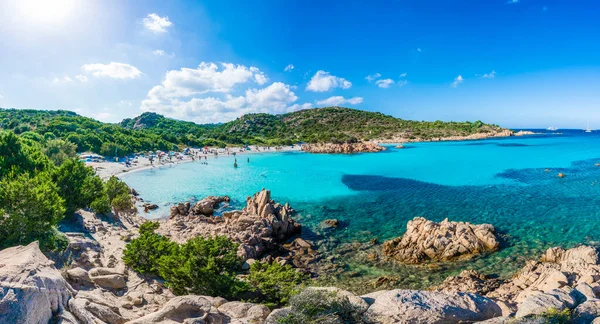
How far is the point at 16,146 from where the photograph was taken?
2211 cm

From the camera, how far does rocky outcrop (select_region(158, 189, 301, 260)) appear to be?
772 inches

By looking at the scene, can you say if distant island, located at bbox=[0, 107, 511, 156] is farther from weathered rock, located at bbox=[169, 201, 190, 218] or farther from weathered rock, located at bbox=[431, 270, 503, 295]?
weathered rock, located at bbox=[431, 270, 503, 295]

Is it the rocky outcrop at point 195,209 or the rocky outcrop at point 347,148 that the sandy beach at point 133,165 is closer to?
the rocky outcrop at point 347,148

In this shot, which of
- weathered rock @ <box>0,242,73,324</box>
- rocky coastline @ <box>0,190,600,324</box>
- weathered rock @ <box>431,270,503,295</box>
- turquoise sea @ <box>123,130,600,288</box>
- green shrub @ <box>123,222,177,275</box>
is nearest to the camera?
weathered rock @ <box>0,242,73,324</box>

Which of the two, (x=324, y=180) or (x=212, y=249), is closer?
(x=212, y=249)

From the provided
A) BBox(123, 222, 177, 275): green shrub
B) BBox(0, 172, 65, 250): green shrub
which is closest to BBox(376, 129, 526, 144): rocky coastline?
BBox(123, 222, 177, 275): green shrub

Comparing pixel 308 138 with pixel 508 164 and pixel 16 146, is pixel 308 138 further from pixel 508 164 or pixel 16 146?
pixel 16 146

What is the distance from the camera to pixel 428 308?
8.55m

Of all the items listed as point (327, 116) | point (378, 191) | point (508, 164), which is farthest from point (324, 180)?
point (327, 116)

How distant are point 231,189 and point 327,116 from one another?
125 metres

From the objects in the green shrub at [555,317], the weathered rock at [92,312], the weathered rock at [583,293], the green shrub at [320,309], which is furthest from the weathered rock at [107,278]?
the weathered rock at [583,293]

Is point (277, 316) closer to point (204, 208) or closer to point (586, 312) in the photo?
point (586, 312)

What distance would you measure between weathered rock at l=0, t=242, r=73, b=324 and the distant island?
6369 centimetres

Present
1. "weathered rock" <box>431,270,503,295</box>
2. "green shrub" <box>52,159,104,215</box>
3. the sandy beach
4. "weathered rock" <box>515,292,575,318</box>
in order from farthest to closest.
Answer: the sandy beach → "green shrub" <box>52,159,104,215</box> → "weathered rock" <box>431,270,503,295</box> → "weathered rock" <box>515,292,575,318</box>
